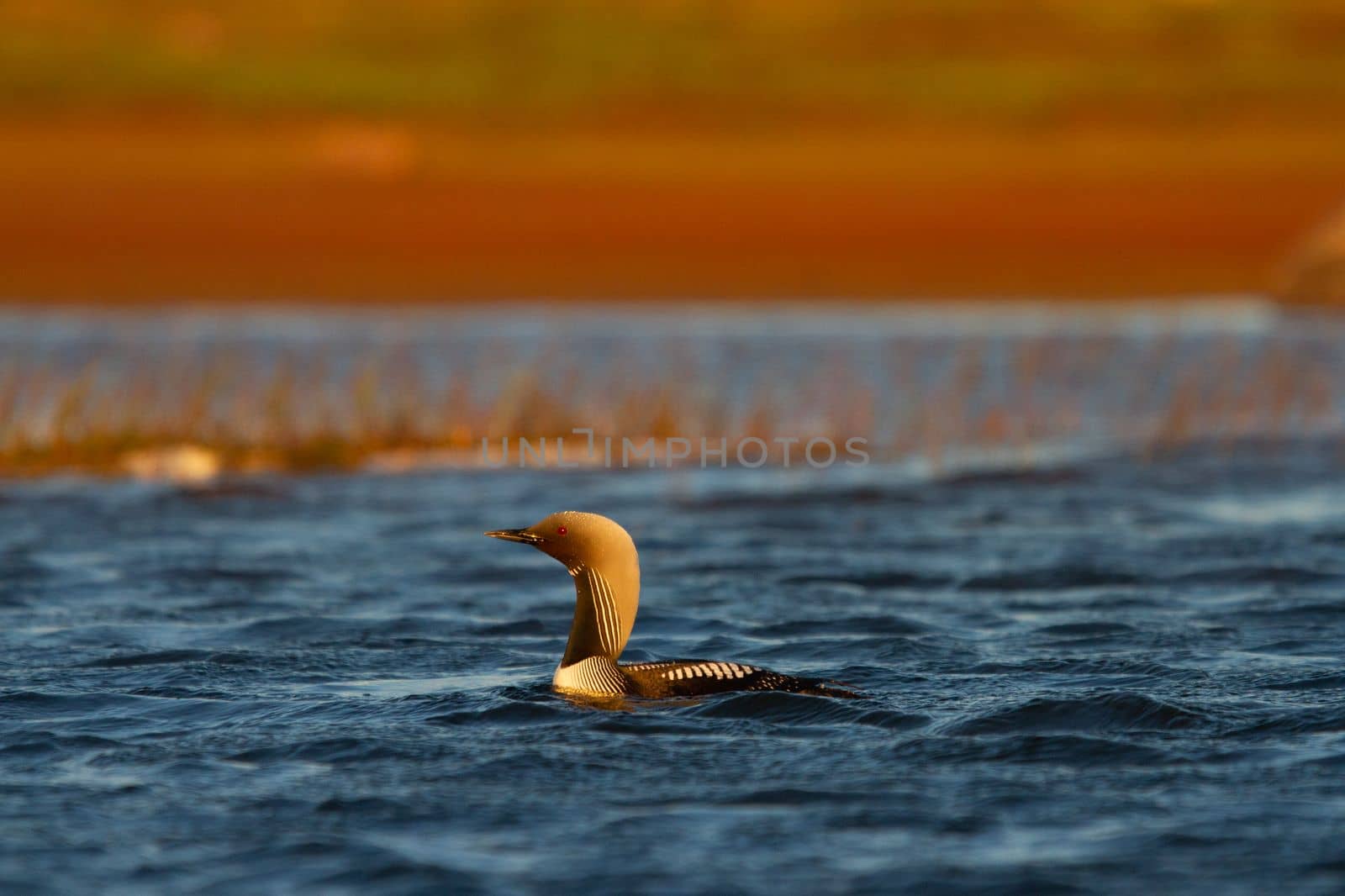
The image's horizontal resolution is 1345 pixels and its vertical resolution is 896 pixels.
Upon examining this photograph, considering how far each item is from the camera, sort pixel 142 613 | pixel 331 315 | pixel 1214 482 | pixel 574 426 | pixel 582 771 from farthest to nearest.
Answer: pixel 331 315 < pixel 574 426 < pixel 1214 482 < pixel 142 613 < pixel 582 771

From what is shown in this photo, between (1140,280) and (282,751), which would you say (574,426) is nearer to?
(282,751)

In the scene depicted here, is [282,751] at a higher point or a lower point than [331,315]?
lower

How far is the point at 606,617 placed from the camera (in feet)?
37.7

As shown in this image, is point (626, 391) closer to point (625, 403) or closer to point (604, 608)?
point (625, 403)

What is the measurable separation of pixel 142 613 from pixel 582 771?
21.7 ft

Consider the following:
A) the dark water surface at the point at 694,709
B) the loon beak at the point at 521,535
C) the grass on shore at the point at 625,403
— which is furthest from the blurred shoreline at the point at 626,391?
the loon beak at the point at 521,535

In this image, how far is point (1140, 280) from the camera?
228 ft

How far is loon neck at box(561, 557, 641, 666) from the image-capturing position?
1145 cm

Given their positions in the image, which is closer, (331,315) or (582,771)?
(582,771)

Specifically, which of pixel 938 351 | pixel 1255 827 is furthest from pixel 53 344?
pixel 1255 827

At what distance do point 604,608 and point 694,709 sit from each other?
2.58ft

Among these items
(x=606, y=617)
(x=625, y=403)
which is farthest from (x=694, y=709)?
(x=625, y=403)

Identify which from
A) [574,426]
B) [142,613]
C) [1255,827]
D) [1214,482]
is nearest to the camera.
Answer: [1255,827]

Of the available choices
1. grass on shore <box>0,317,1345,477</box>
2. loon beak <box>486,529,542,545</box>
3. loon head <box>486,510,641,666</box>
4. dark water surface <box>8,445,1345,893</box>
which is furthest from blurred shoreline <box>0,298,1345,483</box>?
loon head <box>486,510,641,666</box>
